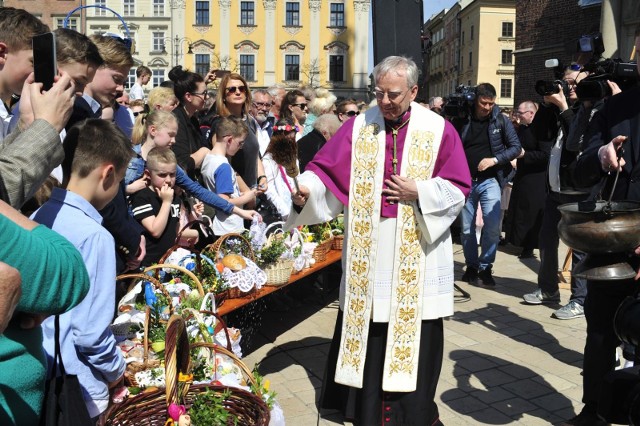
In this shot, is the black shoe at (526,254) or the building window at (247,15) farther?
the building window at (247,15)

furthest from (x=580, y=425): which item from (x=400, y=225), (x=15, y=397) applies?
(x=15, y=397)

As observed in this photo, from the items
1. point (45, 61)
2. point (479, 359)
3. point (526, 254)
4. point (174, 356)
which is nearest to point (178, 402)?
point (174, 356)

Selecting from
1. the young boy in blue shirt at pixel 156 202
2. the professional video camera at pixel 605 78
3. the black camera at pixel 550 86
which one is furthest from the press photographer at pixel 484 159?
the young boy in blue shirt at pixel 156 202

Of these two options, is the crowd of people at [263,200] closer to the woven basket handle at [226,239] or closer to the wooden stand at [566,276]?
the woven basket handle at [226,239]

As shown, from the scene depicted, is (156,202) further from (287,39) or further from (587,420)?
(287,39)

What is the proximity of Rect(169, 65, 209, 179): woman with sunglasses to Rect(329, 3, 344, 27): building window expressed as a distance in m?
50.5

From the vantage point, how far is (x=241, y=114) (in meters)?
6.77

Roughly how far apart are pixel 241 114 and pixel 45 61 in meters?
4.42

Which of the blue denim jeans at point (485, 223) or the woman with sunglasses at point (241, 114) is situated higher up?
the woman with sunglasses at point (241, 114)

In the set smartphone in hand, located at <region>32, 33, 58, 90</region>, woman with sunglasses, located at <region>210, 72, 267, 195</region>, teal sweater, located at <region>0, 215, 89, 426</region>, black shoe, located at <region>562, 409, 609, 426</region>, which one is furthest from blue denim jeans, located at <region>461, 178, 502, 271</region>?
teal sweater, located at <region>0, 215, 89, 426</region>

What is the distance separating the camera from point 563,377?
4809 millimetres

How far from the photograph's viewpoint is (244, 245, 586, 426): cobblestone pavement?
4277 mm

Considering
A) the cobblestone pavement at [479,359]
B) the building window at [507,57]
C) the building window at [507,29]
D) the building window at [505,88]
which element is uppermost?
the building window at [507,29]

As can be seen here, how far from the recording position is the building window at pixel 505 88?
5662cm
